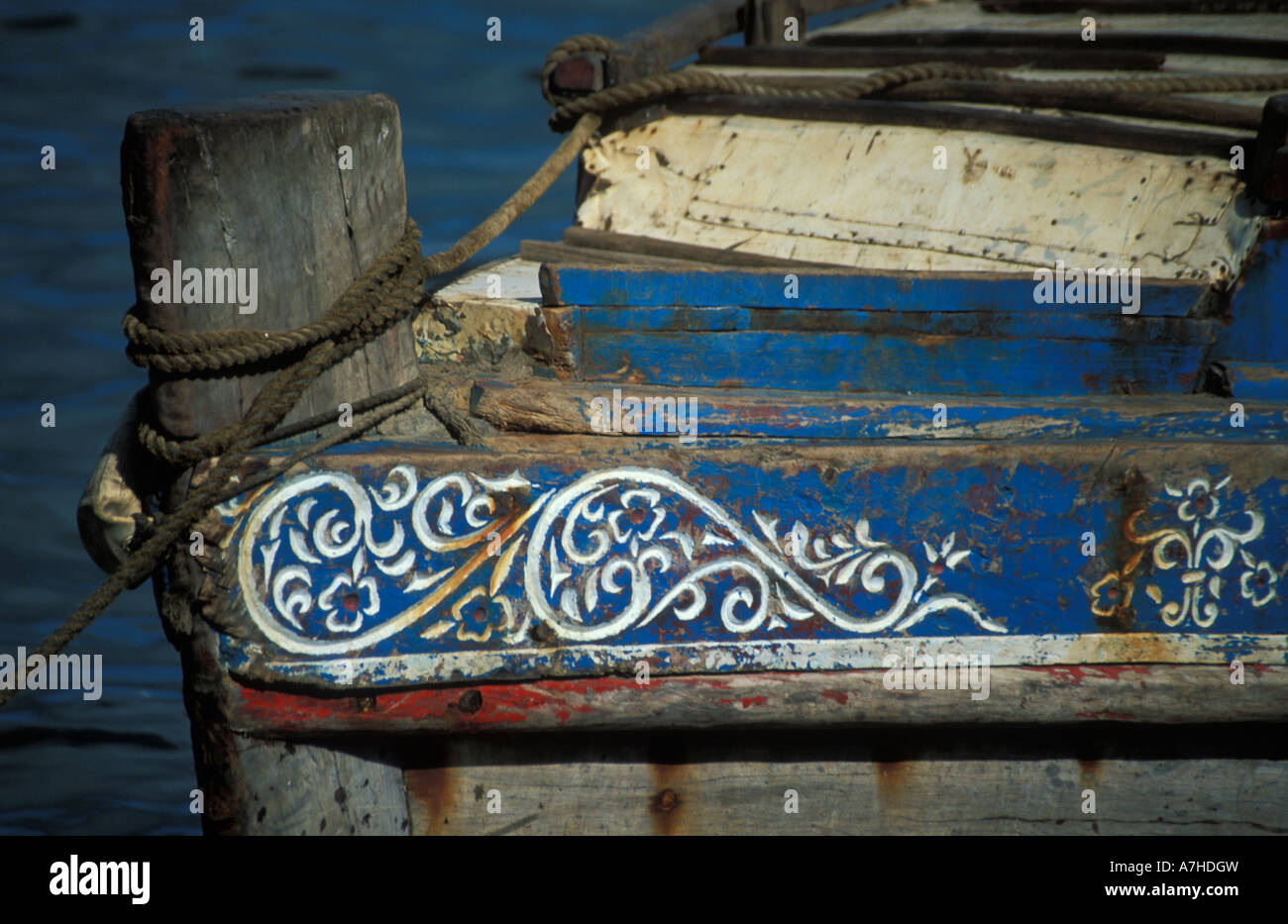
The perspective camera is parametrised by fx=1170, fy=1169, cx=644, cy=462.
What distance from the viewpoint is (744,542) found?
67.9 inches

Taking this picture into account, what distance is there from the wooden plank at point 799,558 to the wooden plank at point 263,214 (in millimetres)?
192

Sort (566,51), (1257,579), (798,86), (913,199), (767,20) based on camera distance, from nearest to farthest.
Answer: (1257,579)
(913,199)
(566,51)
(798,86)
(767,20)

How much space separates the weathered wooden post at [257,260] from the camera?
157 cm

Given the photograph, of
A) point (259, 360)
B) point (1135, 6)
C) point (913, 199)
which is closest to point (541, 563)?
point (259, 360)

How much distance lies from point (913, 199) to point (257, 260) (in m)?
1.32

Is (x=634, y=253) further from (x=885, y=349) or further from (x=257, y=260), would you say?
(x=257, y=260)

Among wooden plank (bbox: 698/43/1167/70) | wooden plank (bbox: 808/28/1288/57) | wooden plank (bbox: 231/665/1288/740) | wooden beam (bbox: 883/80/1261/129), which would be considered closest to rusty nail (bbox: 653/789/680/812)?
wooden plank (bbox: 231/665/1288/740)

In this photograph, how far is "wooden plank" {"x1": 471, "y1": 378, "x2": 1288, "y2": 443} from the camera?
176cm

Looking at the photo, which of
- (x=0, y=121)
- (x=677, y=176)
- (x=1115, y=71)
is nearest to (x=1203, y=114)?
(x=1115, y=71)

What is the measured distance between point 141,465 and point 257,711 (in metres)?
0.44

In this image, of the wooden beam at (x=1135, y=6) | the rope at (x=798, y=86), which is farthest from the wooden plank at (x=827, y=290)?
the wooden beam at (x=1135, y=6)

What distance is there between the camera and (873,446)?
5.63ft

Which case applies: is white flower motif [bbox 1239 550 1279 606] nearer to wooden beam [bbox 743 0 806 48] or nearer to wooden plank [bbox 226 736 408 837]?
wooden plank [bbox 226 736 408 837]

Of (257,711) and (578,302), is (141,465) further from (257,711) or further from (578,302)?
(578,302)
